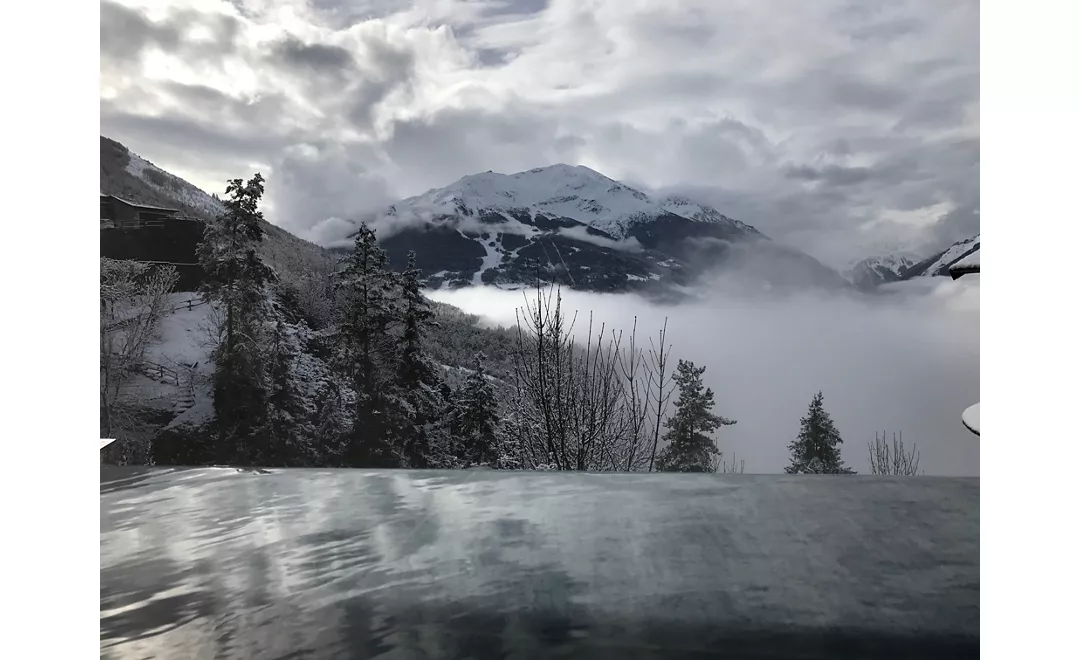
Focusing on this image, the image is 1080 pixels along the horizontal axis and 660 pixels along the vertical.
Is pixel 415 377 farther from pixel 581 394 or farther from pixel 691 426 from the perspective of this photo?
pixel 691 426

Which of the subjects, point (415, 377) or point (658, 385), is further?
point (415, 377)

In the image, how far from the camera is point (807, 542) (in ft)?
9.28

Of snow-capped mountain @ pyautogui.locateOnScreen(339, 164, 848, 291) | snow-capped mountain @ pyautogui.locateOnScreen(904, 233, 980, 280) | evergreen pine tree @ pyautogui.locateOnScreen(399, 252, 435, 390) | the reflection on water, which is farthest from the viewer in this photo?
evergreen pine tree @ pyautogui.locateOnScreen(399, 252, 435, 390)

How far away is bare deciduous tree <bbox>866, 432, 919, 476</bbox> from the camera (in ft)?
14.2

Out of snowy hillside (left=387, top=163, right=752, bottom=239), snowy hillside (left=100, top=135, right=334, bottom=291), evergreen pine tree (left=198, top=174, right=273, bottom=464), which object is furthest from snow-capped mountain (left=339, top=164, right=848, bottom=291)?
evergreen pine tree (left=198, top=174, right=273, bottom=464)

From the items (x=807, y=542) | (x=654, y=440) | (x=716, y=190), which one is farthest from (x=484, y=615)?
(x=716, y=190)

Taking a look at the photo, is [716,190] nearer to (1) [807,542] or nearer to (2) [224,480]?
(1) [807,542]

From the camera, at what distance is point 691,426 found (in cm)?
452

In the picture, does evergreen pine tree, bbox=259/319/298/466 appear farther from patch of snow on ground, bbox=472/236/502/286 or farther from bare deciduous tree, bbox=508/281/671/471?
bare deciduous tree, bbox=508/281/671/471

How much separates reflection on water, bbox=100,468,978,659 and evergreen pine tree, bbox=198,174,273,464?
2.36ft

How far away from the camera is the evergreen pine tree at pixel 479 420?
4652mm

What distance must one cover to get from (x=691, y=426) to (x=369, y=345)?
1.88 m

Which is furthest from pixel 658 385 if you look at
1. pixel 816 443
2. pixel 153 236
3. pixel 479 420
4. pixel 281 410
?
pixel 153 236
